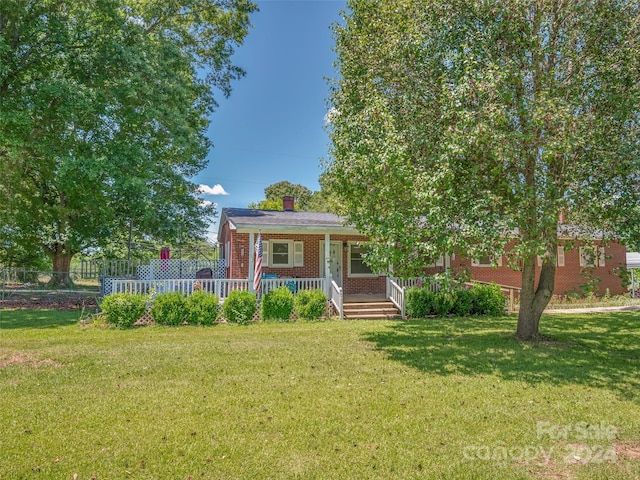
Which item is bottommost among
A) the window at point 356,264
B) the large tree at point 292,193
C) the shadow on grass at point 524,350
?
the shadow on grass at point 524,350

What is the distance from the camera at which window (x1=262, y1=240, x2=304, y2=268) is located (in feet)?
48.8

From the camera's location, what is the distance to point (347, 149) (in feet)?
28.0

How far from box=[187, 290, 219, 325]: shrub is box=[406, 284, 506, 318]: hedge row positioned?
19.7 feet

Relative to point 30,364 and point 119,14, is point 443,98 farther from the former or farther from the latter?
point 119,14

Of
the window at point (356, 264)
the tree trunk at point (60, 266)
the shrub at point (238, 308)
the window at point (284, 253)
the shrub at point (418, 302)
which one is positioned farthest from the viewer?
the tree trunk at point (60, 266)

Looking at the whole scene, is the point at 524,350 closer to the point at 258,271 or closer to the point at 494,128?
the point at 494,128

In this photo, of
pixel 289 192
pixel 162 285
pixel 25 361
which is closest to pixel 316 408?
pixel 25 361

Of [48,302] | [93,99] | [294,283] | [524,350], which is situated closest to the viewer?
[524,350]

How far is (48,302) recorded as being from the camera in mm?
15805

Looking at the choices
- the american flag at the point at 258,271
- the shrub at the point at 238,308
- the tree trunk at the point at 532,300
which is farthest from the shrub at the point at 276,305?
the tree trunk at the point at 532,300

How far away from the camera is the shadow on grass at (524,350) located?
6.32m

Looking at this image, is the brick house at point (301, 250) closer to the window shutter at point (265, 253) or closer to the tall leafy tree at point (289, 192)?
the window shutter at point (265, 253)

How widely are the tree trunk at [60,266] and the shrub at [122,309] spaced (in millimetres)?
13432

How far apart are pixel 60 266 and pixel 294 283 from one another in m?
16.3
